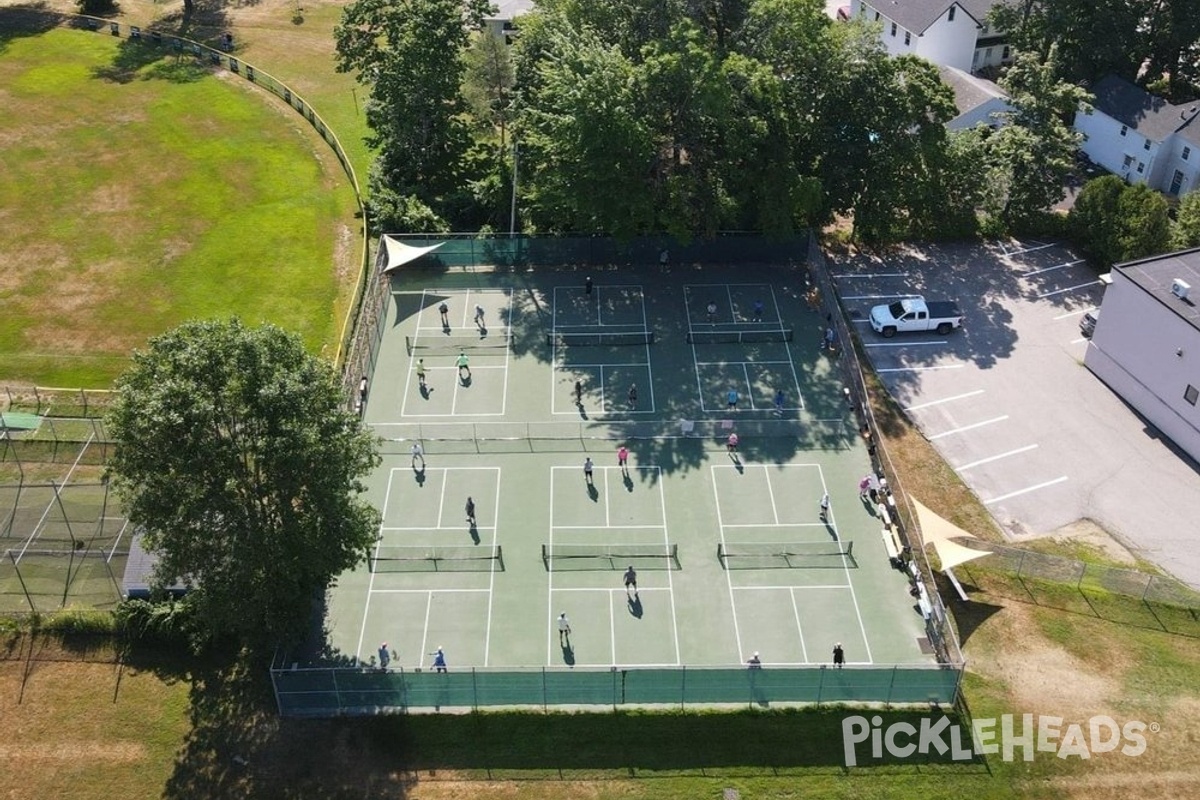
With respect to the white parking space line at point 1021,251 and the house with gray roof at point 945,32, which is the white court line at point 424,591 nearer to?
the white parking space line at point 1021,251

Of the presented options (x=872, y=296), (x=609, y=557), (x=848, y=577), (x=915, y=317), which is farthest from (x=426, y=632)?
(x=872, y=296)

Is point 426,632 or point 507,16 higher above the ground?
point 507,16

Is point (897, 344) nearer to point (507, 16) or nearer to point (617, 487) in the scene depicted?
point (617, 487)

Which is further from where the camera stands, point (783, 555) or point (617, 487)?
point (617, 487)

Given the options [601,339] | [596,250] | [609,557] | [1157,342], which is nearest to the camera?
[609,557]

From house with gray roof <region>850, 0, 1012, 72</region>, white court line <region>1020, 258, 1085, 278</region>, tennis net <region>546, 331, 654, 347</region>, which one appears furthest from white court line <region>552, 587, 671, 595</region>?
house with gray roof <region>850, 0, 1012, 72</region>

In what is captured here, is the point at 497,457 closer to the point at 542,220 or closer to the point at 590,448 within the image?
the point at 590,448

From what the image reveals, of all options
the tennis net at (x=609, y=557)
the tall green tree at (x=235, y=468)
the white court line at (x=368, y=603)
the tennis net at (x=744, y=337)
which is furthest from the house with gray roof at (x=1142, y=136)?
the tall green tree at (x=235, y=468)

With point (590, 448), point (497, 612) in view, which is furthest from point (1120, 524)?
point (497, 612)

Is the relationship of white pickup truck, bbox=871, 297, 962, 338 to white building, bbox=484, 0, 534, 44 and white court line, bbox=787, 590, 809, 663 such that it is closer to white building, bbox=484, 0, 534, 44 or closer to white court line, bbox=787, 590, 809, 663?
white court line, bbox=787, 590, 809, 663
